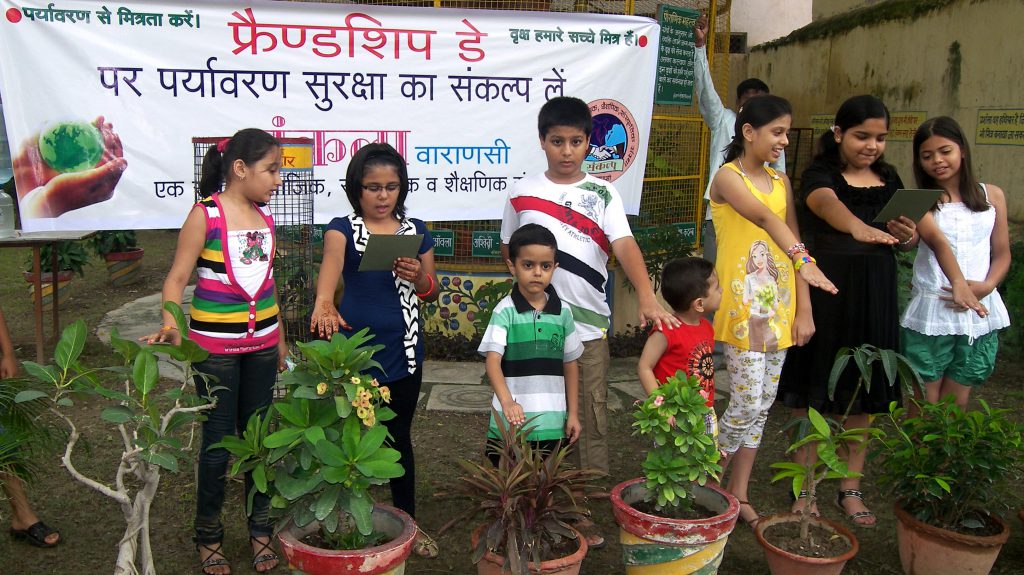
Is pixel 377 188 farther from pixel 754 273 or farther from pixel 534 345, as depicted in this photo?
pixel 754 273

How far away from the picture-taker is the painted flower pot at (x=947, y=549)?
3.02m

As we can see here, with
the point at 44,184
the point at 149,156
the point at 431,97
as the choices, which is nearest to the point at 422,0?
the point at 431,97

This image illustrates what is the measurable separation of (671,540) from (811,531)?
2.31ft

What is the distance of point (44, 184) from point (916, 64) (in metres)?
7.25

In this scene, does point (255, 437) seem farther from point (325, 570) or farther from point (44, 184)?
point (44, 184)

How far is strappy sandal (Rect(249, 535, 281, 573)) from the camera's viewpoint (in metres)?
3.15

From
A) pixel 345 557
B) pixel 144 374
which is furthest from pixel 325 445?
pixel 144 374

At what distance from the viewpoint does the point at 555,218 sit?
10.8ft

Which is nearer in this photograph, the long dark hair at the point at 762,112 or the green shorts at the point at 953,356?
the long dark hair at the point at 762,112

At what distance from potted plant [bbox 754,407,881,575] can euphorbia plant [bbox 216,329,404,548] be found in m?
1.37

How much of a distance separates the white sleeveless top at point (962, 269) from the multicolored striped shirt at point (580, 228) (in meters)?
1.49

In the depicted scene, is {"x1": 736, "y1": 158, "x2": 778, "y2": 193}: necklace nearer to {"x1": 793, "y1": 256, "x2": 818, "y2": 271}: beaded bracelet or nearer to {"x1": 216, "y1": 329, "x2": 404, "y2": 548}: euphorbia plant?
{"x1": 793, "y1": 256, "x2": 818, "y2": 271}: beaded bracelet

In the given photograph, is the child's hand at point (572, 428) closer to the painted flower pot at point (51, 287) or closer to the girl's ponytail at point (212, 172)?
the girl's ponytail at point (212, 172)

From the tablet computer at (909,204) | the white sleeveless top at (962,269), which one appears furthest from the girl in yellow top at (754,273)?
the white sleeveless top at (962,269)
